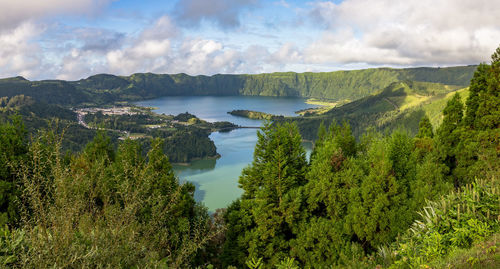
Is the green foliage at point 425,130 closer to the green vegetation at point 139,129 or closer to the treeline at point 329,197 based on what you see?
the treeline at point 329,197

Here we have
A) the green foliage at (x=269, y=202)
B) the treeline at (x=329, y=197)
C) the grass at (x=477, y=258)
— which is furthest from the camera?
the green foliage at (x=269, y=202)

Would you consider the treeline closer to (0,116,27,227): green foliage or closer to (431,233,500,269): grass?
(431,233,500,269): grass

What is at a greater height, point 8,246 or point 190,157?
point 8,246

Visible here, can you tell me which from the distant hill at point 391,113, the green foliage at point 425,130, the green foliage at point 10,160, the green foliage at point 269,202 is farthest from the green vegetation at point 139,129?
the green foliage at point 425,130

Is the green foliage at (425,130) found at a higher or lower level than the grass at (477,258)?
lower

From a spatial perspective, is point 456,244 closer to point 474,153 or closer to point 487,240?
point 487,240

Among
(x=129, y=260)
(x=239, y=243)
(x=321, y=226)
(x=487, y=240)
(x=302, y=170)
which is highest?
(x=129, y=260)

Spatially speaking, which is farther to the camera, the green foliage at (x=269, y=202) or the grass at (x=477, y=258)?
the green foliage at (x=269, y=202)

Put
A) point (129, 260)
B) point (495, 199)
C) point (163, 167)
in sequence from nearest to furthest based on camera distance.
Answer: point (129, 260) → point (495, 199) → point (163, 167)

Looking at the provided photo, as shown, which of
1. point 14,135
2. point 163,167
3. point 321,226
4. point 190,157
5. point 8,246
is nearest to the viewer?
point 8,246

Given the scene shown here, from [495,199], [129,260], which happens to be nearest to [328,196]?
[495,199]

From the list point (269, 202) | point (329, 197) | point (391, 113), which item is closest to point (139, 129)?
point (269, 202)
